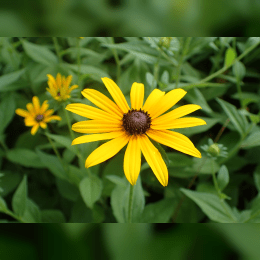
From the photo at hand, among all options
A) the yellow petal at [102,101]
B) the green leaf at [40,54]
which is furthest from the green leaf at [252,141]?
the green leaf at [40,54]

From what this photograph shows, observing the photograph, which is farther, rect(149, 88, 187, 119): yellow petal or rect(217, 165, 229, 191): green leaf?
rect(217, 165, 229, 191): green leaf

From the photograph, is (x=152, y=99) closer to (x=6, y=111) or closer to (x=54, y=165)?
(x=54, y=165)

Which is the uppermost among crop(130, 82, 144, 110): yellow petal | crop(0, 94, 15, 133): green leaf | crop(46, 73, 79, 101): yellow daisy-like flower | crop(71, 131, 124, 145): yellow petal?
crop(0, 94, 15, 133): green leaf

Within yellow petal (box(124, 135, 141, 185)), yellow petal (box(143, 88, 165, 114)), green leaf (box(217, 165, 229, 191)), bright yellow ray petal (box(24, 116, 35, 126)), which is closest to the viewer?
yellow petal (box(124, 135, 141, 185))

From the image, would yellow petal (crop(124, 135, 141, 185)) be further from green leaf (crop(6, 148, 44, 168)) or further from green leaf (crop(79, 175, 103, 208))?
green leaf (crop(6, 148, 44, 168))

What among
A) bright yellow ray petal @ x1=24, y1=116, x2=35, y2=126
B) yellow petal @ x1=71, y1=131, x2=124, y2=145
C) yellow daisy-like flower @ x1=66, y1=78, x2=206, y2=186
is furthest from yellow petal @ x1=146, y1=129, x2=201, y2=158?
bright yellow ray petal @ x1=24, y1=116, x2=35, y2=126

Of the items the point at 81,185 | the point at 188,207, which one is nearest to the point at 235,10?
the point at 81,185
